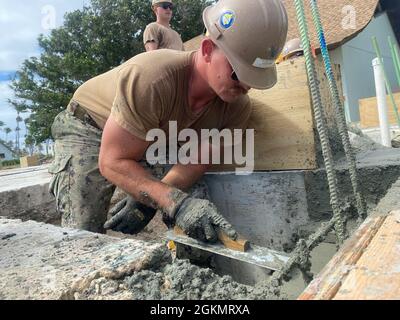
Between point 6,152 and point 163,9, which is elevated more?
point 163,9

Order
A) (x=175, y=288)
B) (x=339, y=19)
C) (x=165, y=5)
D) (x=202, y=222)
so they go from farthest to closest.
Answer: (x=339, y=19) < (x=165, y=5) < (x=202, y=222) < (x=175, y=288)

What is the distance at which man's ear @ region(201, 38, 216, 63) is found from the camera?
209 cm

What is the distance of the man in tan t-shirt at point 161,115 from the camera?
6.39 ft

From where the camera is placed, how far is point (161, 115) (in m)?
2.20

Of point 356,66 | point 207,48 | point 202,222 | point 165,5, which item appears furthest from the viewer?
point 356,66

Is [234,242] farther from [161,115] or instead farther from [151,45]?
[151,45]

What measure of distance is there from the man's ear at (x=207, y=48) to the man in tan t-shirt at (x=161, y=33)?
219cm

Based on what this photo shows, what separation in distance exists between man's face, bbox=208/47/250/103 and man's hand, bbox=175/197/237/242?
2.23ft

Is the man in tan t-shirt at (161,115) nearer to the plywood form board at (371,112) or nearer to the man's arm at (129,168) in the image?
the man's arm at (129,168)

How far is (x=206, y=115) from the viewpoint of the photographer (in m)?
2.47

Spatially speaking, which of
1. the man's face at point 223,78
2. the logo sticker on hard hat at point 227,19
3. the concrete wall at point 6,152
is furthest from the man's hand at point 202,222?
the concrete wall at point 6,152

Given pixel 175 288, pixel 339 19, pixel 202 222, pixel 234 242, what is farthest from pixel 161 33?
pixel 339 19

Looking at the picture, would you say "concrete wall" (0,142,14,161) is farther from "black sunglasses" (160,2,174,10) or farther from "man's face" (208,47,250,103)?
"man's face" (208,47,250,103)

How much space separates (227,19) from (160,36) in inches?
96.9
